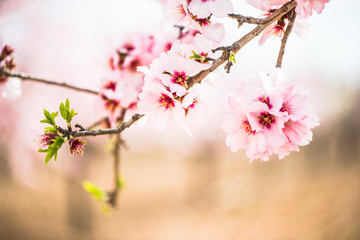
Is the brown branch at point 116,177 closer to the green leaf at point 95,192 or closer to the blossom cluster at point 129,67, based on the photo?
the green leaf at point 95,192

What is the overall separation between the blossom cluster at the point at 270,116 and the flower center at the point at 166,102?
0.10 metres

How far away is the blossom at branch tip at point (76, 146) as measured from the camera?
0.50m

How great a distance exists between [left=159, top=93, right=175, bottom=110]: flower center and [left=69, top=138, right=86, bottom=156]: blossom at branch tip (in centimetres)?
14

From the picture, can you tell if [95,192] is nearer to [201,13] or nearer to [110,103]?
[110,103]

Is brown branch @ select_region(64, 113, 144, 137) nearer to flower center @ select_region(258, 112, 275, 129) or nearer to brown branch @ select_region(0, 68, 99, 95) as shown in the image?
flower center @ select_region(258, 112, 275, 129)

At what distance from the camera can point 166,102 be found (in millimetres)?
554

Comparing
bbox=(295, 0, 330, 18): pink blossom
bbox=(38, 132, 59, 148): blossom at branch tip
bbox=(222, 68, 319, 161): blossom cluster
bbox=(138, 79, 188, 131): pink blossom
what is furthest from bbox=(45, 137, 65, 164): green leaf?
bbox=(295, 0, 330, 18): pink blossom

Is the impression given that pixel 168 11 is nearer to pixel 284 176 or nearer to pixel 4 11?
pixel 4 11

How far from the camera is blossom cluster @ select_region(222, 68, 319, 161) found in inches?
19.6

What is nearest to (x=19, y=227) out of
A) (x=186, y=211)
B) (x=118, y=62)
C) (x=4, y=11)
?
(x=186, y=211)

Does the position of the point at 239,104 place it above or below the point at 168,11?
below

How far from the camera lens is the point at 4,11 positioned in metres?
2.73

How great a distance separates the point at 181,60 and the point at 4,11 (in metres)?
2.77

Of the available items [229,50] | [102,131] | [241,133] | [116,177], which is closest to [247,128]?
[241,133]
